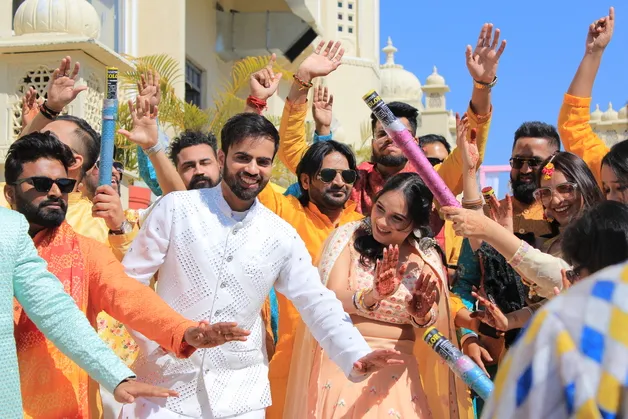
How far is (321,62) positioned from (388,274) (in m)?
2.13

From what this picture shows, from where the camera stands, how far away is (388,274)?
4227 mm

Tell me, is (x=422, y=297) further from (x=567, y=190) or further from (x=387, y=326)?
(x=567, y=190)

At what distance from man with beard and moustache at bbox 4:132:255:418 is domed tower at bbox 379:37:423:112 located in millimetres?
23840

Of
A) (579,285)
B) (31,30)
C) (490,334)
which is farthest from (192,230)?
(31,30)

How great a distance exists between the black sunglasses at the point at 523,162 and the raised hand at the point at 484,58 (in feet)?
1.55

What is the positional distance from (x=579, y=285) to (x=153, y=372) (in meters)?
3.00

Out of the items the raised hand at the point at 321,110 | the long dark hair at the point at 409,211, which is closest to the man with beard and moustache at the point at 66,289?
the long dark hair at the point at 409,211

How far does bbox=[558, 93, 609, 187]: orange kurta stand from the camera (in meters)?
5.49

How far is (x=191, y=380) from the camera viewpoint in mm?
3992

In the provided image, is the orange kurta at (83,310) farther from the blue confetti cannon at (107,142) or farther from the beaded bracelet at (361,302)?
the beaded bracelet at (361,302)

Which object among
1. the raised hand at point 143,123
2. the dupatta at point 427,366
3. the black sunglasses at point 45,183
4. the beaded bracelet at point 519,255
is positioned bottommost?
the dupatta at point 427,366

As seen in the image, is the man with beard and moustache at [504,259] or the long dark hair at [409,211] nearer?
the long dark hair at [409,211]

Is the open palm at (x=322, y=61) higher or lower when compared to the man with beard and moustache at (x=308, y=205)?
higher

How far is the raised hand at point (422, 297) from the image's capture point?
14.1 ft
